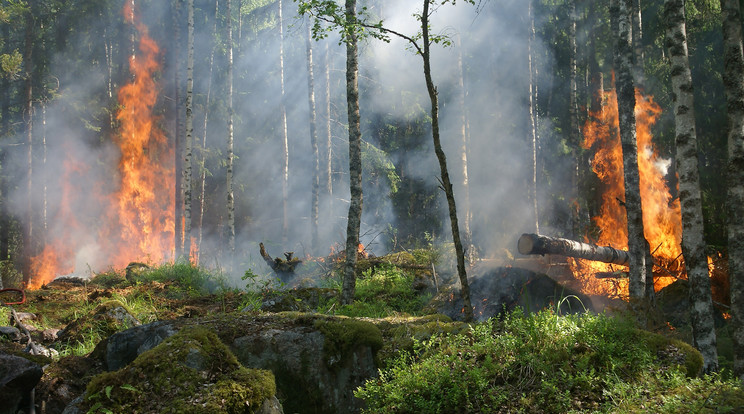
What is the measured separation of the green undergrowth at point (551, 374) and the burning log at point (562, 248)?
6514 mm

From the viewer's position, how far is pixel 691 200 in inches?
263

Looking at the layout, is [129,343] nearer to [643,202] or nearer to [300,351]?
[300,351]

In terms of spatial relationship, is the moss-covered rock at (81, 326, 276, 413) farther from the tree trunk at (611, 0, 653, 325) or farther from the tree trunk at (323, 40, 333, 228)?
the tree trunk at (323, 40, 333, 228)

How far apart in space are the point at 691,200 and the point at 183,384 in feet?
23.1

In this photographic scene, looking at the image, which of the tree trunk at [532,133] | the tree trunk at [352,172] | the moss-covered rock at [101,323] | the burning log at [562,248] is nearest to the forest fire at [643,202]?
the burning log at [562,248]

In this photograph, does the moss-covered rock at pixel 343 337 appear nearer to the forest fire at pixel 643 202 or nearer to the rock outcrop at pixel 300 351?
the rock outcrop at pixel 300 351

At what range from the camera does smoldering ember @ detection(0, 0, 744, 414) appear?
4113 mm

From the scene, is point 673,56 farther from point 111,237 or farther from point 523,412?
point 111,237

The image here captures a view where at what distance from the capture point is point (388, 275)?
12.1 m

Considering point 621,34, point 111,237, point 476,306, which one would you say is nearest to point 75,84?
point 111,237

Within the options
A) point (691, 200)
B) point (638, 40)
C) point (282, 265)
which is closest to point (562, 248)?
point (691, 200)

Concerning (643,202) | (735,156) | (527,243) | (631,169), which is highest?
(631,169)

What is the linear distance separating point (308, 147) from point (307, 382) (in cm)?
2742

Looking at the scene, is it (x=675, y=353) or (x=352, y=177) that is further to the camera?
(x=352, y=177)
